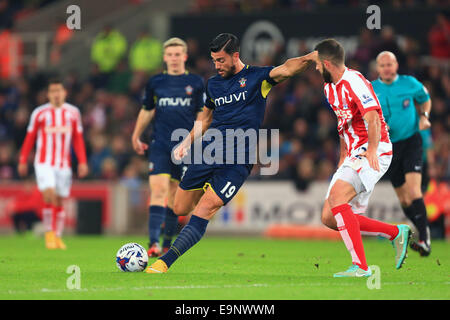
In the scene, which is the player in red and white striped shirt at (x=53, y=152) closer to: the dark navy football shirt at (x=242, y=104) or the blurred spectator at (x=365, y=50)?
the dark navy football shirt at (x=242, y=104)

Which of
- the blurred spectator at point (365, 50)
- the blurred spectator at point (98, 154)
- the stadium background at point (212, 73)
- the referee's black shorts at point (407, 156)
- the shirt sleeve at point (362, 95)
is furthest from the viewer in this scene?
the blurred spectator at point (98, 154)

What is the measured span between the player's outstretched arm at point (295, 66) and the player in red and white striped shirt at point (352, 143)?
10 cm

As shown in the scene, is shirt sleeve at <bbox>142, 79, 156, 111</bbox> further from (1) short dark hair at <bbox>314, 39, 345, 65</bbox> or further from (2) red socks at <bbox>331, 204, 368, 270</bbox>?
(2) red socks at <bbox>331, 204, 368, 270</bbox>

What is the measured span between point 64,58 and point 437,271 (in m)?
20.1

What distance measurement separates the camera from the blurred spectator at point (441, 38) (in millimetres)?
20125

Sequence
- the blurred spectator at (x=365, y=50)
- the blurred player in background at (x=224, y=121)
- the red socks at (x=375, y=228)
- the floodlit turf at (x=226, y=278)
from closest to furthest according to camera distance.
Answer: the floodlit turf at (x=226, y=278) < the blurred player in background at (x=224, y=121) < the red socks at (x=375, y=228) < the blurred spectator at (x=365, y=50)

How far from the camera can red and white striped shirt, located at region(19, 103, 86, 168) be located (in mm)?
14422

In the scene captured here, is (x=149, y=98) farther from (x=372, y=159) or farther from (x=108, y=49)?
(x=108, y=49)

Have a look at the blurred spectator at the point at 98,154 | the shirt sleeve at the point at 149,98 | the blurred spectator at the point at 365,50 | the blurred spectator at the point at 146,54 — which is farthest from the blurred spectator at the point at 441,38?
the shirt sleeve at the point at 149,98

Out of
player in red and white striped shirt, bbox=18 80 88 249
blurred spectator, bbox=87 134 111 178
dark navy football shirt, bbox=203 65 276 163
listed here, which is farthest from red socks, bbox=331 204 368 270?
blurred spectator, bbox=87 134 111 178

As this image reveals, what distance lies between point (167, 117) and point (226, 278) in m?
3.64
